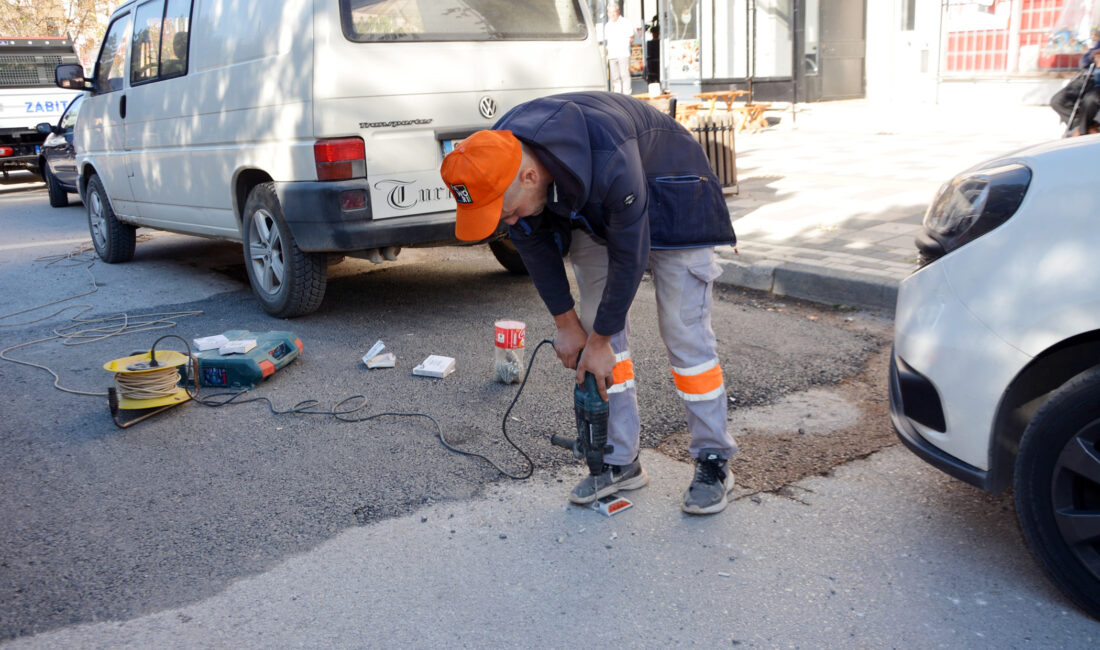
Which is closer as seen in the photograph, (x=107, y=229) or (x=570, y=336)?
(x=570, y=336)

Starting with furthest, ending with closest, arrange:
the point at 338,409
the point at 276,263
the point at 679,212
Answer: the point at 276,263 → the point at 338,409 → the point at 679,212

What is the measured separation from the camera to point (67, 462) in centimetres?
383

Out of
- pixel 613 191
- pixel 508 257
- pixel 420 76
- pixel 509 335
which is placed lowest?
pixel 508 257

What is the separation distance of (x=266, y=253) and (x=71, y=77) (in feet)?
11.5

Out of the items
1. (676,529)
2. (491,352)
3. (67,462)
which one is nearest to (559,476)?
(676,529)

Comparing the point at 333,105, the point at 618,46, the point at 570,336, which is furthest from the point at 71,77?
the point at 618,46

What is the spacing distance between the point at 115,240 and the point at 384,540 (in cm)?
642

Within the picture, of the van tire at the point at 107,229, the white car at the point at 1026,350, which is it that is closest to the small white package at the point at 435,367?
the white car at the point at 1026,350

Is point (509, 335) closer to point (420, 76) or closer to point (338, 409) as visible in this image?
point (338, 409)

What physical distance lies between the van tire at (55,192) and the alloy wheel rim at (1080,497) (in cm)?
1398

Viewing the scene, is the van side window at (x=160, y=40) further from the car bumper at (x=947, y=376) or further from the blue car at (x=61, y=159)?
the blue car at (x=61, y=159)

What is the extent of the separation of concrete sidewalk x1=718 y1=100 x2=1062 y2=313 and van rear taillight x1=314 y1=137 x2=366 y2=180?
8.90ft

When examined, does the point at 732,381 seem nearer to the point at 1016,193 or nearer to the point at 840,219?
the point at 1016,193

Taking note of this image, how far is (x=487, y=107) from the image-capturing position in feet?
18.2
